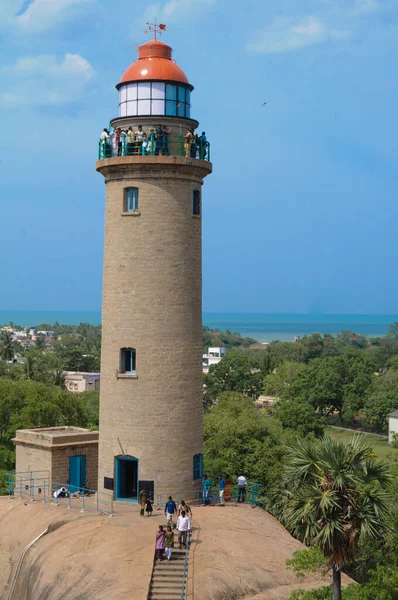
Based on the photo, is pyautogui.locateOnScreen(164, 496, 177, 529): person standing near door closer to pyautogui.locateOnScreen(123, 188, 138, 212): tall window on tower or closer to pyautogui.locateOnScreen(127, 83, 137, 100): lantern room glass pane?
pyautogui.locateOnScreen(123, 188, 138, 212): tall window on tower

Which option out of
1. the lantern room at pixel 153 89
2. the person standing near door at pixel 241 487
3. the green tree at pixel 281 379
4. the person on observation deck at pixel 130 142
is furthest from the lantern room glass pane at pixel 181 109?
the green tree at pixel 281 379

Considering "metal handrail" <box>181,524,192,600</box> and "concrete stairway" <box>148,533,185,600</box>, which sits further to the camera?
"concrete stairway" <box>148,533,185,600</box>

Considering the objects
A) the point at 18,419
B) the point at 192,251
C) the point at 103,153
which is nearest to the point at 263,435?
the point at 18,419

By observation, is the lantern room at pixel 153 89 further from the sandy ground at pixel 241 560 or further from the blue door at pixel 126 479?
the sandy ground at pixel 241 560

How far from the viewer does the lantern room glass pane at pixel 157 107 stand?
3025 centimetres

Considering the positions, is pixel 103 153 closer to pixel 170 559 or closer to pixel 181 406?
pixel 181 406

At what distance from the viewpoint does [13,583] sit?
26656 mm

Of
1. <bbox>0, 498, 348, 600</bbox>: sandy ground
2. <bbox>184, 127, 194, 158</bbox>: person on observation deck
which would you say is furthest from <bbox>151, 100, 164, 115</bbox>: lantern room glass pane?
<bbox>0, 498, 348, 600</bbox>: sandy ground

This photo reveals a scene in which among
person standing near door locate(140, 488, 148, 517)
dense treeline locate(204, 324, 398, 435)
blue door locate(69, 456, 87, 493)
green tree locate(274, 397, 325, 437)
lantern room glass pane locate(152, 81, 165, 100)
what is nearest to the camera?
person standing near door locate(140, 488, 148, 517)

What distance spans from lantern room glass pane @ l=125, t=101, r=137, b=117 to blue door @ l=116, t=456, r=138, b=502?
12645 millimetres

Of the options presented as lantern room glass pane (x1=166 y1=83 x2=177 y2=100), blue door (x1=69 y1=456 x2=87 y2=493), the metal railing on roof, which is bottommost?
the metal railing on roof

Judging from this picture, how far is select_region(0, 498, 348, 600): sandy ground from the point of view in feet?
77.5

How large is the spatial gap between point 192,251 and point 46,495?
10.7m

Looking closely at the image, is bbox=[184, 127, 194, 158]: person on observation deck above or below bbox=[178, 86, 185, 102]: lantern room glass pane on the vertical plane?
below
